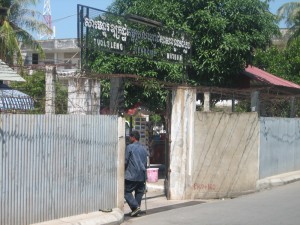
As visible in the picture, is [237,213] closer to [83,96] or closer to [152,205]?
[152,205]

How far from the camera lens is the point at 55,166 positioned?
8.27 meters

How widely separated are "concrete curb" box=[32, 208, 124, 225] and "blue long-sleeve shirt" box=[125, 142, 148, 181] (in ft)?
2.41

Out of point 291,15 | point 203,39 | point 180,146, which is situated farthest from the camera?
point 291,15

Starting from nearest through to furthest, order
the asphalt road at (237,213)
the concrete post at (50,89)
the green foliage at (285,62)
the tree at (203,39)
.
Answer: the concrete post at (50,89)
the asphalt road at (237,213)
the tree at (203,39)
the green foliage at (285,62)

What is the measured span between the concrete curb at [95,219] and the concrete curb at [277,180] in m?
5.84

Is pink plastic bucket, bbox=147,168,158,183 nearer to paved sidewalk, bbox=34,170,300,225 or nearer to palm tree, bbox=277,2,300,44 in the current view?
paved sidewalk, bbox=34,170,300,225

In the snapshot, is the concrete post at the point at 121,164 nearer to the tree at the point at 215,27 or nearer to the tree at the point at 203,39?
the tree at the point at 203,39

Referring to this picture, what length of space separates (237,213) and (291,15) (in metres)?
29.2

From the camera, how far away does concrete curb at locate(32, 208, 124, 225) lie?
8195mm

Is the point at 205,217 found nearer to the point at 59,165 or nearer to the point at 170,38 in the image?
the point at 59,165

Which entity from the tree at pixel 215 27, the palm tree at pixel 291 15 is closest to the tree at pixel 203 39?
the tree at pixel 215 27

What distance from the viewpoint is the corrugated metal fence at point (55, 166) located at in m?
7.50

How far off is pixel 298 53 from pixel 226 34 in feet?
41.6

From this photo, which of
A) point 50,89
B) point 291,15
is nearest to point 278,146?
point 50,89
